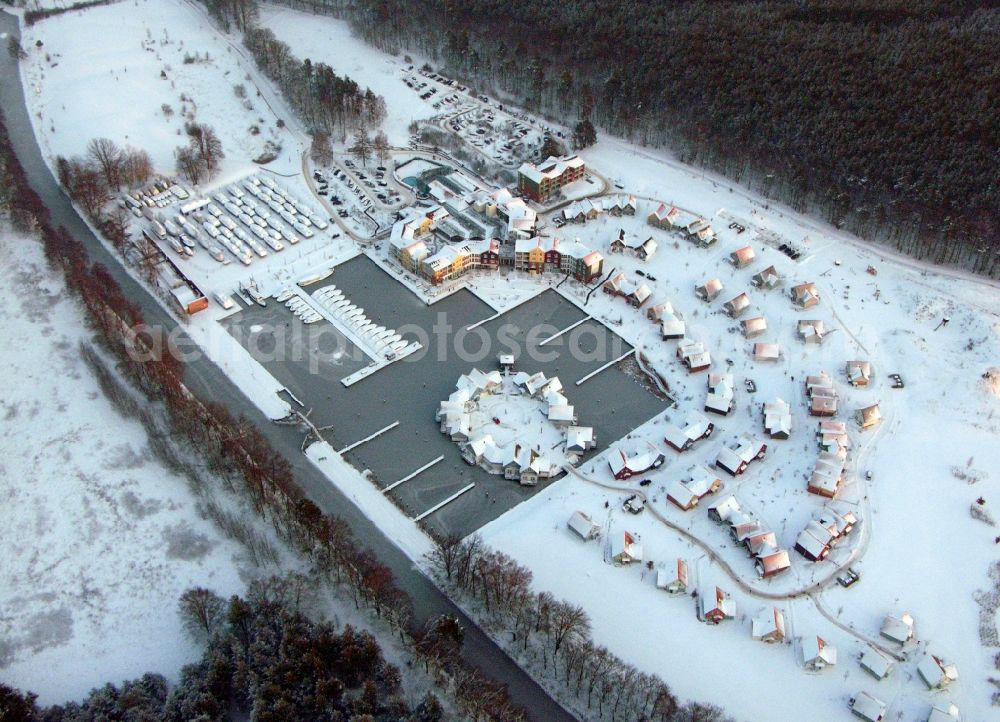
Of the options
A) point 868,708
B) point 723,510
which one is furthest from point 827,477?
point 868,708

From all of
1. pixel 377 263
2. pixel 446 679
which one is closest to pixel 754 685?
pixel 446 679

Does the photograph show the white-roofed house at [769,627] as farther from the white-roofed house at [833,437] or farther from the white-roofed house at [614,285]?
the white-roofed house at [614,285]

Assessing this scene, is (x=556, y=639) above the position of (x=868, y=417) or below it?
below

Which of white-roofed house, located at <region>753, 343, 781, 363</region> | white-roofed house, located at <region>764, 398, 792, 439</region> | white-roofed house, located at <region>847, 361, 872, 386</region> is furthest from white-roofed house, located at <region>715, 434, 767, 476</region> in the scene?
white-roofed house, located at <region>847, 361, 872, 386</region>

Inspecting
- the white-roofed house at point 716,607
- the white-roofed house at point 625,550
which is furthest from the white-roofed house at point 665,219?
the white-roofed house at point 716,607

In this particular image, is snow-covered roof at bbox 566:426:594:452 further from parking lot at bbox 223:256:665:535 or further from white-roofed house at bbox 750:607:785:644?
white-roofed house at bbox 750:607:785:644

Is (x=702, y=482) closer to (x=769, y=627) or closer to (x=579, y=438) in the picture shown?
(x=579, y=438)
